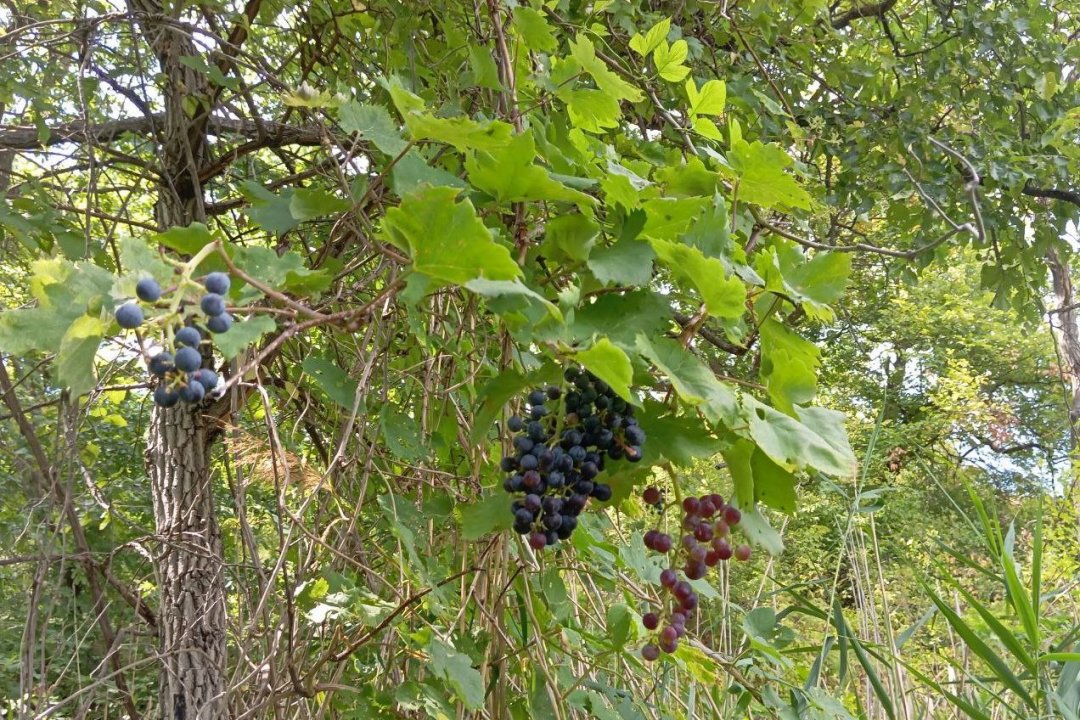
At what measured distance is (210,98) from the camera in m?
1.73

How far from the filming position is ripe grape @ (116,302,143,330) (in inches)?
18.9

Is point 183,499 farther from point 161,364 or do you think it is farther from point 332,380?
point 161,364

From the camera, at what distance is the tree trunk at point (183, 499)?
1.63 metres

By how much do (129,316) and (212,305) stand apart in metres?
0.05

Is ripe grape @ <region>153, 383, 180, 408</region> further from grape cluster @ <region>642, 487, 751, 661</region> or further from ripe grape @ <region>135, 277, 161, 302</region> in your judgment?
grape cluster @ <region>642, 487, 751, 661</region>

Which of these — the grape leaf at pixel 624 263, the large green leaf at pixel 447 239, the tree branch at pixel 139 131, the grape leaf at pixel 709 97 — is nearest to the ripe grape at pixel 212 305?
the large green leaf at pixel 447 239

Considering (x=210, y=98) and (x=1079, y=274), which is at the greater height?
(x=1079, y=274)

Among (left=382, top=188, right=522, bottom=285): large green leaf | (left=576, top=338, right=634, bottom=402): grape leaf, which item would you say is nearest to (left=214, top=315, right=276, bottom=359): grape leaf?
(left=382, top=188, right=522, bottom=285): large green leaf

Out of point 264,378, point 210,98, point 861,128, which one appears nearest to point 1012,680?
point 264,378

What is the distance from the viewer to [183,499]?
170 centimetres

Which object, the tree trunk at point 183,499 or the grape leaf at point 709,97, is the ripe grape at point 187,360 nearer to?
the grape leaf at point 709,97

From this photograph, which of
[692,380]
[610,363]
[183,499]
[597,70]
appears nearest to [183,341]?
[610,363]

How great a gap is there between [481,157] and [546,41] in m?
0.30

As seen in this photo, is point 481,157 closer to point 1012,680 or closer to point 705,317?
point 705,317
